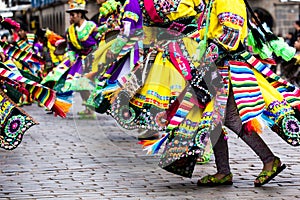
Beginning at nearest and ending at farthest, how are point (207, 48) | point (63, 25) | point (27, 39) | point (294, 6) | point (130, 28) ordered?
point (207, 48), point (130, 28), point (27, 39), point (294, 6), point (63, 25)

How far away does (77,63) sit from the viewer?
14445mm

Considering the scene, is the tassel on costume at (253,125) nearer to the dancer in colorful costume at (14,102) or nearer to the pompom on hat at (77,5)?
the dancer in colorful costume at (14,102)

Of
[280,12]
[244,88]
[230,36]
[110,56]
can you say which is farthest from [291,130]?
[280,12]

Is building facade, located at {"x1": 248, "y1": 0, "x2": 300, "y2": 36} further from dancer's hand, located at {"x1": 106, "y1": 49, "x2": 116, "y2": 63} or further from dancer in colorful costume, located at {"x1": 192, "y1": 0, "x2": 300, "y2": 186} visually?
dancer in colorful costume, located at {"x1": 192, "y1": 0, "x2": 300, "y2": 186}

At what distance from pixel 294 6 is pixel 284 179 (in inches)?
1537

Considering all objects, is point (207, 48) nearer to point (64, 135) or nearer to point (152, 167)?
point (152, 167)

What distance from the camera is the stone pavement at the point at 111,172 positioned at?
7.07 m

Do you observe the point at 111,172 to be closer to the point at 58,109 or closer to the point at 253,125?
the point at 58,109

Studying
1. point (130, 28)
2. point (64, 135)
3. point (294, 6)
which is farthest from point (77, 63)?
point (294, 6)

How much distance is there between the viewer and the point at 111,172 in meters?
8.21

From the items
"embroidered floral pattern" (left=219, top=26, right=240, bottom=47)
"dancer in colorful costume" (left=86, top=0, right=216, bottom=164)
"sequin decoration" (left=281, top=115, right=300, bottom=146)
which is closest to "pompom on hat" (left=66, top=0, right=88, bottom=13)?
"dancer in colorful costume" (left=86, top=0, right=216, bottom=164)

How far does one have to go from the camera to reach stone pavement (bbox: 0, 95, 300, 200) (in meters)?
7.07

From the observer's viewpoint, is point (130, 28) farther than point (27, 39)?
No

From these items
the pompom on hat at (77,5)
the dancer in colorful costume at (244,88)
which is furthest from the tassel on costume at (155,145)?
the pompom on hat at (77,5)
